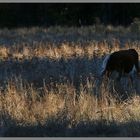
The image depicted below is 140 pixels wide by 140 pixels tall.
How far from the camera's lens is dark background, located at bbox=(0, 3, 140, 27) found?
159ft

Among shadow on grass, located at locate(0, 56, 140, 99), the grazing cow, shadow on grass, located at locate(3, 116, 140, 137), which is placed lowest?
shadow on grass, located at locate(0, 56, 140, 99)

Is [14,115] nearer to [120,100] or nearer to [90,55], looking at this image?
[120,100]

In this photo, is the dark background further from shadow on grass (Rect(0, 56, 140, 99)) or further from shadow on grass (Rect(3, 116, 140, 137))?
shadow on grass (Rect(3, 116, 140, 137))

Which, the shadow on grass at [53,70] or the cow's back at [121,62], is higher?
the cow's back at [121,62]

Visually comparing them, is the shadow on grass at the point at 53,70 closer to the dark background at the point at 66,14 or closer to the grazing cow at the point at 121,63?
the grazing cow at the point at 121,63

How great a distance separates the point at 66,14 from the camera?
4994cm

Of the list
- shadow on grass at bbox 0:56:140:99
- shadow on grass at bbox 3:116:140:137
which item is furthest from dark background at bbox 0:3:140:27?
shadow on grass at bbox 3:116:140:137

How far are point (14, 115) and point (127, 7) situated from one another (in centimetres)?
4069

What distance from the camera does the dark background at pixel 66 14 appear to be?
48531 mm

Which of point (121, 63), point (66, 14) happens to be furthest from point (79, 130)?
point (66, 14)

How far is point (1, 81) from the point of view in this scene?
525 inches

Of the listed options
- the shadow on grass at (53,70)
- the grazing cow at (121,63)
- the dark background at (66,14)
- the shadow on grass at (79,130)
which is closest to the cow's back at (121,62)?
the grazing cow at (121,63)

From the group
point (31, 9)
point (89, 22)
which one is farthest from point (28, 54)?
point (31, 9)

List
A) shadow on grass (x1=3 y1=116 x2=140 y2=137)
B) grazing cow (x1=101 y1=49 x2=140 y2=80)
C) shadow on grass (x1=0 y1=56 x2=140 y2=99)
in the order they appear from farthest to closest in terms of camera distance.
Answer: shadow on grass (x1=0 y1=56 x2=140 y2=99)
grazing cow (x1=101 y1=49 x2=140 y2=80)
shadow on grass (x1=3 y1=116 x2=140 y2=137)
